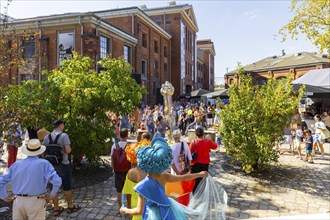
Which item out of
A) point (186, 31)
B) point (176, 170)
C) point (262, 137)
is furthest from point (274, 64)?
point (176, 170)

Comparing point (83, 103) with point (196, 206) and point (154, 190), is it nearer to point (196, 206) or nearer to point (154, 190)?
point (196, 206)

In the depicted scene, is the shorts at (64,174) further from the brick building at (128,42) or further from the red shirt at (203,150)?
the brick building at (128,42)

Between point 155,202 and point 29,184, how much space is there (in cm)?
195

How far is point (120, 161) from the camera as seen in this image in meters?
5.03

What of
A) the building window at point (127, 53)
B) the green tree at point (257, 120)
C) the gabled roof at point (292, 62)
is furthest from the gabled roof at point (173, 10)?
the green tree at point (257, 120)

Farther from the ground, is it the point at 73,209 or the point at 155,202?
the point at 155,202

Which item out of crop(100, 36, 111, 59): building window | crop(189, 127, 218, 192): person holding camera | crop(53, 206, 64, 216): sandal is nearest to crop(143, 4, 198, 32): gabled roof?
crop(100, 36, 111, 59): building window

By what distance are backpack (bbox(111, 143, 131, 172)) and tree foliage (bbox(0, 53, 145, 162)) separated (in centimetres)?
220

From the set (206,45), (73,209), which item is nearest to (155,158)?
(73,209)

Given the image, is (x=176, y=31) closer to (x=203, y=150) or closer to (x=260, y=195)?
(x=260, y=195)

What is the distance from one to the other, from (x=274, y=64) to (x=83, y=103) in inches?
1731

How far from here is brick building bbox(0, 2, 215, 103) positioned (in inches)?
779

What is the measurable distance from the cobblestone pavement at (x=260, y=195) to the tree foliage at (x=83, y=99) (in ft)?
4.32

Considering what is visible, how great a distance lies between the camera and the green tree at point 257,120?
7523mm
